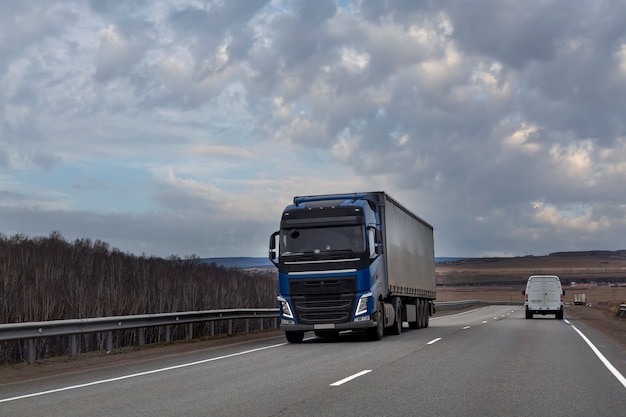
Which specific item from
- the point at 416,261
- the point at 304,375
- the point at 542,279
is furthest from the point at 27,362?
the point at 542,279

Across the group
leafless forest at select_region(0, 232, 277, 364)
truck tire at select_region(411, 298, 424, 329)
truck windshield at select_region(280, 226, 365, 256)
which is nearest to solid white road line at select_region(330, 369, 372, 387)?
truck windshield at select_region(280, 226, 365, 256)

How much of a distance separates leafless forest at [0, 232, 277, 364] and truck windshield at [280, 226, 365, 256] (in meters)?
14.3

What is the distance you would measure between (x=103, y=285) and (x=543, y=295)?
45.8 meters

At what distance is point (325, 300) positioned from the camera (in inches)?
853

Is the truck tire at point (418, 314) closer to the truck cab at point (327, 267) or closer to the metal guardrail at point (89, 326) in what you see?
the metal guardrail at point (89, 326)

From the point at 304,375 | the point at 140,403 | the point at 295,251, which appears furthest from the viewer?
the point at 295,251

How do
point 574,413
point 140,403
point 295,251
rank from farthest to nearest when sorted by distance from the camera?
point 295,251 < point 140,403 < point 574,413

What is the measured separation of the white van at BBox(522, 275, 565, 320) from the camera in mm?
43875

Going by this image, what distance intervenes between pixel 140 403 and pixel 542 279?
37.5 m

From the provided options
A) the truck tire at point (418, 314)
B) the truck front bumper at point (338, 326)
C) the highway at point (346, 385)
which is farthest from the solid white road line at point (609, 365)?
the truck tire at point (418, 314)

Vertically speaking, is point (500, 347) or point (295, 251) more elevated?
point (295, 251)

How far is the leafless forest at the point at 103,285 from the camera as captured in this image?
49156mm

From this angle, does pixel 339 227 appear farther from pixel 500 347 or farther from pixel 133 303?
pixel 133 303

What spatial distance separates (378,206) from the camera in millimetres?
24250
